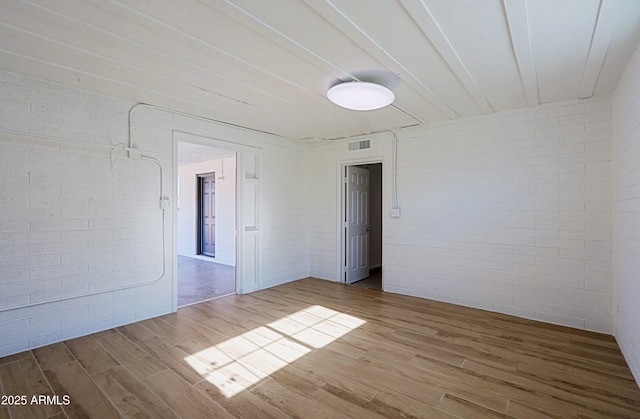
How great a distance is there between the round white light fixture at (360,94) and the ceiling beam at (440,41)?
1.75 ft

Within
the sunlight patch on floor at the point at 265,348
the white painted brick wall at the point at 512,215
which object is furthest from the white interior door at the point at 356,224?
the sunlight patch on floor at the point at 265,348

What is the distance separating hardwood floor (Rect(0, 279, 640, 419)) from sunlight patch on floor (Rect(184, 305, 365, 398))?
12mm

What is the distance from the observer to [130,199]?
3494 millimetres

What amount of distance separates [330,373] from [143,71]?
3.03m

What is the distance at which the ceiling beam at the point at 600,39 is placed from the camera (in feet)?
6.04

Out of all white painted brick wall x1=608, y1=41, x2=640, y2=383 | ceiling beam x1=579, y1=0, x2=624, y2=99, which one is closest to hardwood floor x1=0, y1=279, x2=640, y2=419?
white painted brick wall x1=608, y1=41, x2=640, y2=383

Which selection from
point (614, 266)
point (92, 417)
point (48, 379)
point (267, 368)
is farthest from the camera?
point (614, 266)

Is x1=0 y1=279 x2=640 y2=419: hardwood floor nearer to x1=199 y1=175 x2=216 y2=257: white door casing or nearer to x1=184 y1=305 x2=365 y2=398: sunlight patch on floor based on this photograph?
x1=184 y1=305 x2=365 y2=398: sunlight patch on floor

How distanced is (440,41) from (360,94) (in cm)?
76

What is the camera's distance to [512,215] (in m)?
3.78

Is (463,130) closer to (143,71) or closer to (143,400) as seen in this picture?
(143,71)

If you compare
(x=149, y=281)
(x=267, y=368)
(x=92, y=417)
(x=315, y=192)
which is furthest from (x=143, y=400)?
(x=315, y=192)

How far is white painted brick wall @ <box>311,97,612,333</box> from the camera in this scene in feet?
10.8

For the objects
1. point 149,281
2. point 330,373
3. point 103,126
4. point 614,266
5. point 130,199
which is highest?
point 103,126
